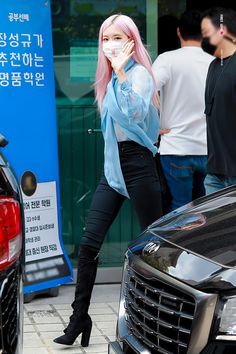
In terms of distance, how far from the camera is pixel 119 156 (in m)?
5.50

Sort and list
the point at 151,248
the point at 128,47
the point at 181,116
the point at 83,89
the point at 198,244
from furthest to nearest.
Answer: the point at 83,89 → the point at 181,116 → the point at 128,47 → the point at 151,248 → the point at 198,244

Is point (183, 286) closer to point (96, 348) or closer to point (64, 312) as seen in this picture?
point (96, 348)

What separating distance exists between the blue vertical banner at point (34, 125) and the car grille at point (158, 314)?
271 centimetres

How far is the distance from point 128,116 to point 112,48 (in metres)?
0.46

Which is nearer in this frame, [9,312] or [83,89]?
[9,312]

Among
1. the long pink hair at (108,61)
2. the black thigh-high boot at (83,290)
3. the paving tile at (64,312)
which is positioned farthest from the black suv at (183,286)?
the paving tile at (64,312)

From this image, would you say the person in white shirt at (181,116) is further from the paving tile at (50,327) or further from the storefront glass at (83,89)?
the paving tile at (50,327)

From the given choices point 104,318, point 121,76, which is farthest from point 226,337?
point 104,318

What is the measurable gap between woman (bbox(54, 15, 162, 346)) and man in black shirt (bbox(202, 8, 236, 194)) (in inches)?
18.6

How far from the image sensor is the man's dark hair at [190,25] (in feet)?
23.1

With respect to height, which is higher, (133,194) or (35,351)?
(133,194)

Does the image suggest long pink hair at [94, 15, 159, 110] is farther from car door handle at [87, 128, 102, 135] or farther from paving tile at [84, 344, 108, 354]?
car door handle at [87, 128, 102, 135]

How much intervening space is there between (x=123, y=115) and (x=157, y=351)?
1974 mm

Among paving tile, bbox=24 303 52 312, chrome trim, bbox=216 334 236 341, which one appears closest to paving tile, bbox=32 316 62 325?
paving tile, bbox=24 303 52 312
